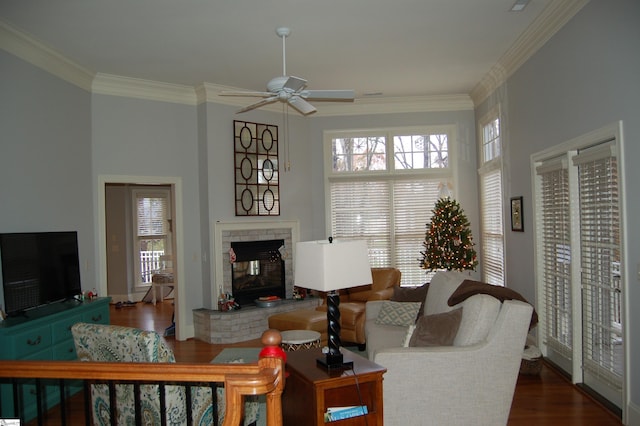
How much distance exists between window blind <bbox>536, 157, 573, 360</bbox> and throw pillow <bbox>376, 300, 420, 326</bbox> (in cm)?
131

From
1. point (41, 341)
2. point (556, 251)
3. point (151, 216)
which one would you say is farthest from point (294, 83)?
point (151, 216)

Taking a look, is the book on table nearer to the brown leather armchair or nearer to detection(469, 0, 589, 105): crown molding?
the brown leather armchair

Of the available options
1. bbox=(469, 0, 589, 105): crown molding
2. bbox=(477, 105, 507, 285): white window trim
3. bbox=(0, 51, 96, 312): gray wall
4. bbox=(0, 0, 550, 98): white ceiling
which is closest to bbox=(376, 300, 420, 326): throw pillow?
bbox=(477, 105, 507, 285): white window trim

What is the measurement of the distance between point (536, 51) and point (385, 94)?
2.55 metres

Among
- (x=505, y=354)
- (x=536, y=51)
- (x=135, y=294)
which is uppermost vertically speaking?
(x=536, y=51)

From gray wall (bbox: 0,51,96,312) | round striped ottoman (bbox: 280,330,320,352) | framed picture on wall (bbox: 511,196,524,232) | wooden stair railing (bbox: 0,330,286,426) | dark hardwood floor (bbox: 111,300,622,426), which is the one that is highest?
gray wall (bbox: 0,51,96,312)

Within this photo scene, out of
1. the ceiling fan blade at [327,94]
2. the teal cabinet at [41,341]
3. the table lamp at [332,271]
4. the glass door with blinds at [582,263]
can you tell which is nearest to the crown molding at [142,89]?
the teal cabinet at [41,341]

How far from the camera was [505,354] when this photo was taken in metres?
3.14

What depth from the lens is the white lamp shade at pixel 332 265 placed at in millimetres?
2836

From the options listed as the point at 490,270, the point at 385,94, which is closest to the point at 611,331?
the point at 490,270

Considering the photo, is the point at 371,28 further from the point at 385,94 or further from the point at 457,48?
the point at 385,94

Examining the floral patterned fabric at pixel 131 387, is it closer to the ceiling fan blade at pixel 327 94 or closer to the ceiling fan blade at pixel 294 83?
the ceiling fan blade at pixel 294 83

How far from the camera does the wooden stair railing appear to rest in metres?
1.82

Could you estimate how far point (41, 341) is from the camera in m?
4.15
